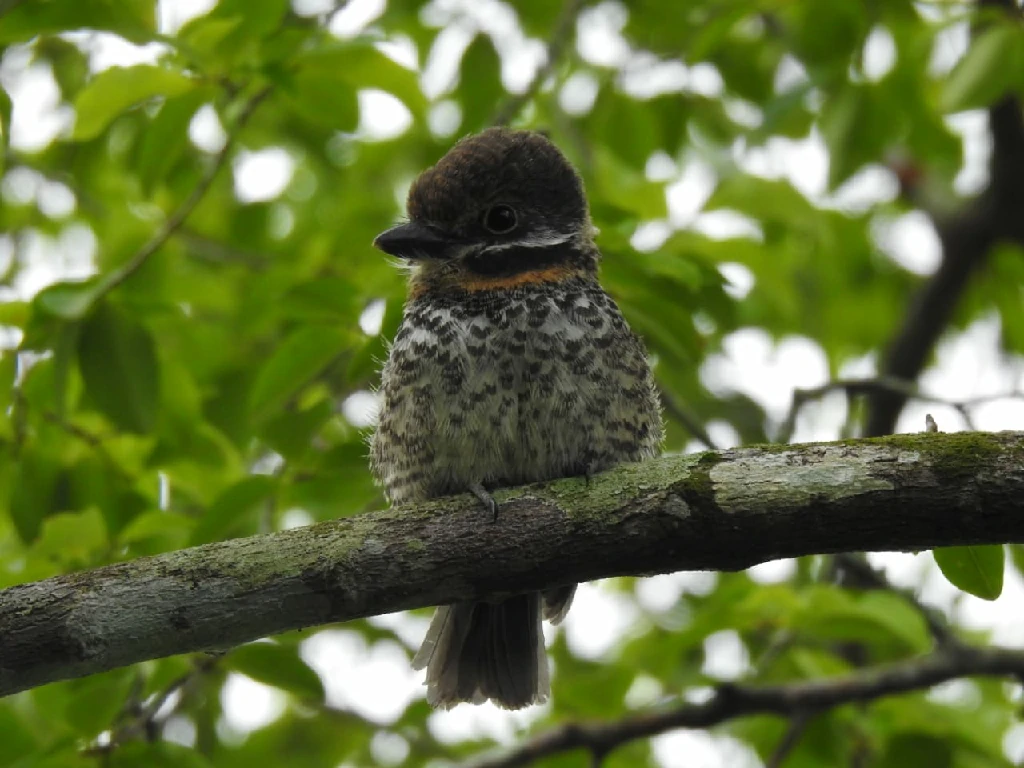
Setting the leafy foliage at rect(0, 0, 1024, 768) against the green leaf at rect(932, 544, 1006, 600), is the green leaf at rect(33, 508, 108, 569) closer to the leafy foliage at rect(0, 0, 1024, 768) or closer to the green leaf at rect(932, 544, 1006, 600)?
the leafy foliage at rect(0, 0, 1024, 768)

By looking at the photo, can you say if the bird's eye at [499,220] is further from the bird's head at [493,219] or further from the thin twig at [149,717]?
the thin twig at [149,717]

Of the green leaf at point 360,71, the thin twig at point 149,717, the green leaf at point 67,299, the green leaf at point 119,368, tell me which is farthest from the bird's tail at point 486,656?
the green leaf at point 360,71

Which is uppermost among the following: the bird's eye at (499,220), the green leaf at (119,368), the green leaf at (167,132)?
the green leaf at (167,132)

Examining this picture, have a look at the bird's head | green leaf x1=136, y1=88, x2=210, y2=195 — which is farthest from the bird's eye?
green leaf x1=136, y1=88, x2=210, y2=195

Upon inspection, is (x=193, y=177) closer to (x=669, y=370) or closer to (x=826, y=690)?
(x=669, y=370)

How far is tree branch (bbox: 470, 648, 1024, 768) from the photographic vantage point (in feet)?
12.9

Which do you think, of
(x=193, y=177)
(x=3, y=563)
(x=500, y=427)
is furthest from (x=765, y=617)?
(x=193, y=177)

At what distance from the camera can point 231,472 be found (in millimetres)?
3988

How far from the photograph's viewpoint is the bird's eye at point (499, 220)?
356 cm

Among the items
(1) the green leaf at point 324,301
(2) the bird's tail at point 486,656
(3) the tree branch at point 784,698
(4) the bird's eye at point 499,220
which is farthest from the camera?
(3) the tree branch at point 784,698

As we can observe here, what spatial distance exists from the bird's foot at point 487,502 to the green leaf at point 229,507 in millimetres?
677

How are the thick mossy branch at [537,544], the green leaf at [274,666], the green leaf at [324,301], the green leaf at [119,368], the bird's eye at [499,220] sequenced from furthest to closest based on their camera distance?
the bird's eye at [499,220], the green leaf at [324,301], the green leaf at [119,368], the green leaf at [274,666], the thick mossy branch at [537,544]

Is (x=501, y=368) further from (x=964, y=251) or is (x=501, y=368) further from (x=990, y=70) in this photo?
(x=964, y=251)

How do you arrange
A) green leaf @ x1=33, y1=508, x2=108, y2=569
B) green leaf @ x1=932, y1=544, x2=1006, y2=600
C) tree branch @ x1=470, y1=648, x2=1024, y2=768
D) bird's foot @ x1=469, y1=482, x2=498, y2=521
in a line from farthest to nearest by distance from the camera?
tree branch @ x1=470, y1=648, x2=1024, y2=768, green leaf @ x1=33, y1=508, x2=108, y2=569, bird's foot @ x1=469, y1=482, x2=498, y2=521, green leaf @ x1=932, y1=544, x2=1006, y2=600
